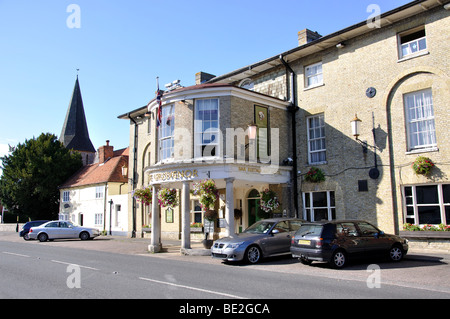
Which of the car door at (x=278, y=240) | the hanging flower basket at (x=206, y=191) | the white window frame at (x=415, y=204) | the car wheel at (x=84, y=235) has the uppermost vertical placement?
the hanging flower basket at (x=206, y=191)

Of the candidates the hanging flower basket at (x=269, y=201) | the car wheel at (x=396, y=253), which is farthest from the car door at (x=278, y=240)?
the car wheel at (x=396, y=253)

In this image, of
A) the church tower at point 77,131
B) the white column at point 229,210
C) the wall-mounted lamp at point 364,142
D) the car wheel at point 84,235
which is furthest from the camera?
the church tower at point 77,131

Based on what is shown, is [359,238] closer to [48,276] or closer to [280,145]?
[280,145]

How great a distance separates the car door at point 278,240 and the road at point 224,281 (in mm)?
637

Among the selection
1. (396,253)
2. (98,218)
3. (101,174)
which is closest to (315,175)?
(396,253)

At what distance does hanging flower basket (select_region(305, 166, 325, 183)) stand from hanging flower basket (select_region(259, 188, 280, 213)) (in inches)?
73.2

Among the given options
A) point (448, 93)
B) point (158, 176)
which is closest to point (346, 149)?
point (448, 93)

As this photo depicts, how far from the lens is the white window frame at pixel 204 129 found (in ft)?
53.2

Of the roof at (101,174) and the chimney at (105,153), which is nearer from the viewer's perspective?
the roof at (101,174)

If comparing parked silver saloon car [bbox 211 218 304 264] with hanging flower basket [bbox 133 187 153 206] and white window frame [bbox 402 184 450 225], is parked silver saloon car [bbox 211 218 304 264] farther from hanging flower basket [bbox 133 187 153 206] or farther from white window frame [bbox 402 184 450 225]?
hanging flower basket [bbox 133 187 153 206]

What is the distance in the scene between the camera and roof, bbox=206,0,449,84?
1445 centimetres

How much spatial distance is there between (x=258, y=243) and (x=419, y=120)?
8252 millimetres

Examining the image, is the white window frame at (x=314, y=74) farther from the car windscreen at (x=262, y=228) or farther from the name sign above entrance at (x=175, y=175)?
the car windscreen at (x=262, y=228)

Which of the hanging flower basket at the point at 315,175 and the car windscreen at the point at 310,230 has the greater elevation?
the hanging flower basket at the point at 315,175
